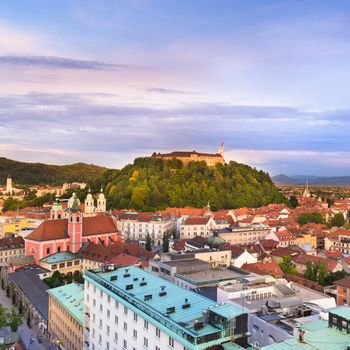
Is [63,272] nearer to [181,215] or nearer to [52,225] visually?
[52,225]

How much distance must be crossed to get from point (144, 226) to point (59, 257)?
25.6 m

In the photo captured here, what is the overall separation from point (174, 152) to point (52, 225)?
8016cm

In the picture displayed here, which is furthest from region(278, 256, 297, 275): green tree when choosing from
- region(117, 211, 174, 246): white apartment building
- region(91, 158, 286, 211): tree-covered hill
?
region(91, 158, 286, 211): tree-covered hill

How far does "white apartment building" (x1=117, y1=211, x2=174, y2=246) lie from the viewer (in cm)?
7644

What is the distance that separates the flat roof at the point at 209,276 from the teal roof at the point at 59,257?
1994cm

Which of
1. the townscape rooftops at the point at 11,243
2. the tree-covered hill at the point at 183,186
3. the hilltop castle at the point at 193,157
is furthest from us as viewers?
the hilltop castle at the point at 193,157

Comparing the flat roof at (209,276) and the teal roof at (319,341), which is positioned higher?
the teal roof at (319,341)

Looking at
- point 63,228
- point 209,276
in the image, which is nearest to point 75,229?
point 63,228

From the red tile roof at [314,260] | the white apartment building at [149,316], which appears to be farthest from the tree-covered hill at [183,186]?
the white apartment building at [149,316]

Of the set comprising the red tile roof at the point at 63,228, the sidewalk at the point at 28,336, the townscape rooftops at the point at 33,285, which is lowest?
the sidewalk at the point at 28,336

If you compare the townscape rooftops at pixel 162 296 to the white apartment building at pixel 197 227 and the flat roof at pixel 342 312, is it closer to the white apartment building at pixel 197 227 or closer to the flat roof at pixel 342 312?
the flat roof at pixel 342 312

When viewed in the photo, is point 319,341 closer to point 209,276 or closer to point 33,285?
point 209,276

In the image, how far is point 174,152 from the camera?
134 meters

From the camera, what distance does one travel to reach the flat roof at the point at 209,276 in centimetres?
3589
